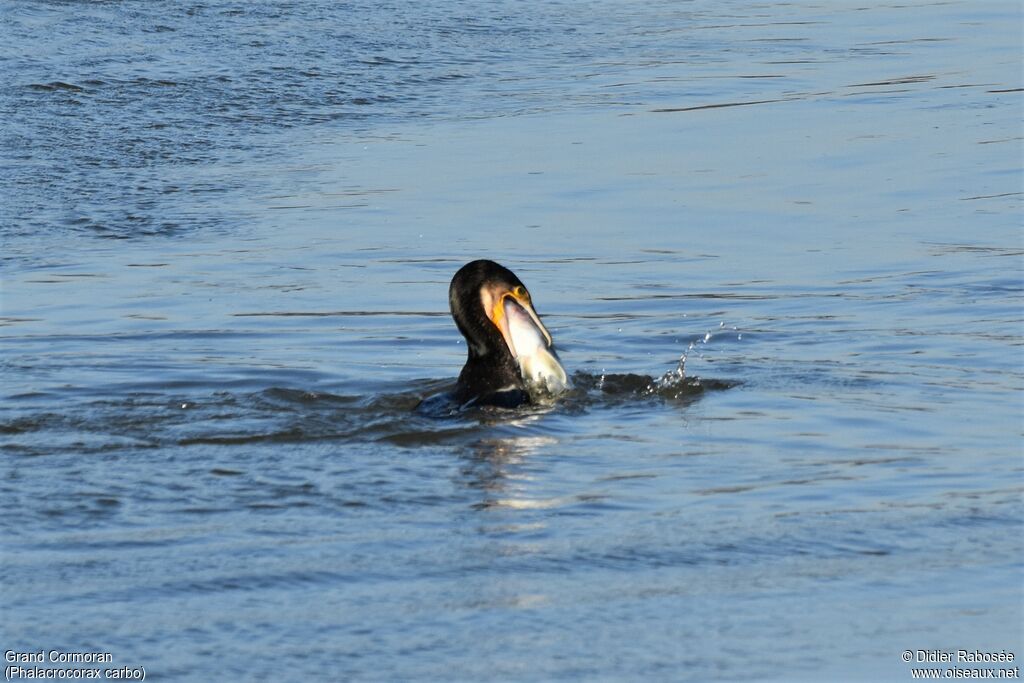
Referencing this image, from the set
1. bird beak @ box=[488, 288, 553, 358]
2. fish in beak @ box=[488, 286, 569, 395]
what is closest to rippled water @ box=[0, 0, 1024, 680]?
fish in beak @ box=[488, 286, 569, 395]

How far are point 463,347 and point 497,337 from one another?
161 cm

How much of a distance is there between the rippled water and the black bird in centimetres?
19

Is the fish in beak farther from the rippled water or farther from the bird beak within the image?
the rippled water

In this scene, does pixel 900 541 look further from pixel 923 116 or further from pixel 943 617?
pixel 923 116

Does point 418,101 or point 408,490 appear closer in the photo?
point 408,490

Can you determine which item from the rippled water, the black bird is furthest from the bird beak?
the rippled water

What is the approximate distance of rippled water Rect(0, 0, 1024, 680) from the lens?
17.7 ft

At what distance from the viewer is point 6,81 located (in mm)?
15016

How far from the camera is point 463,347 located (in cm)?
983

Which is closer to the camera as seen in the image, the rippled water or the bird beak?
the rippled water

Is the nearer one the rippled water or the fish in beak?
→ the rippled water

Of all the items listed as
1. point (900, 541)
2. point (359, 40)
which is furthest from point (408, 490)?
point (359, 40)

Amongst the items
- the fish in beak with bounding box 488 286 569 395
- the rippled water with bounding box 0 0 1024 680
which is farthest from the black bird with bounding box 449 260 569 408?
the rippled water with bounding box 0 0 1024 680

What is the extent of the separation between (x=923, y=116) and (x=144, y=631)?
10.8 meters
